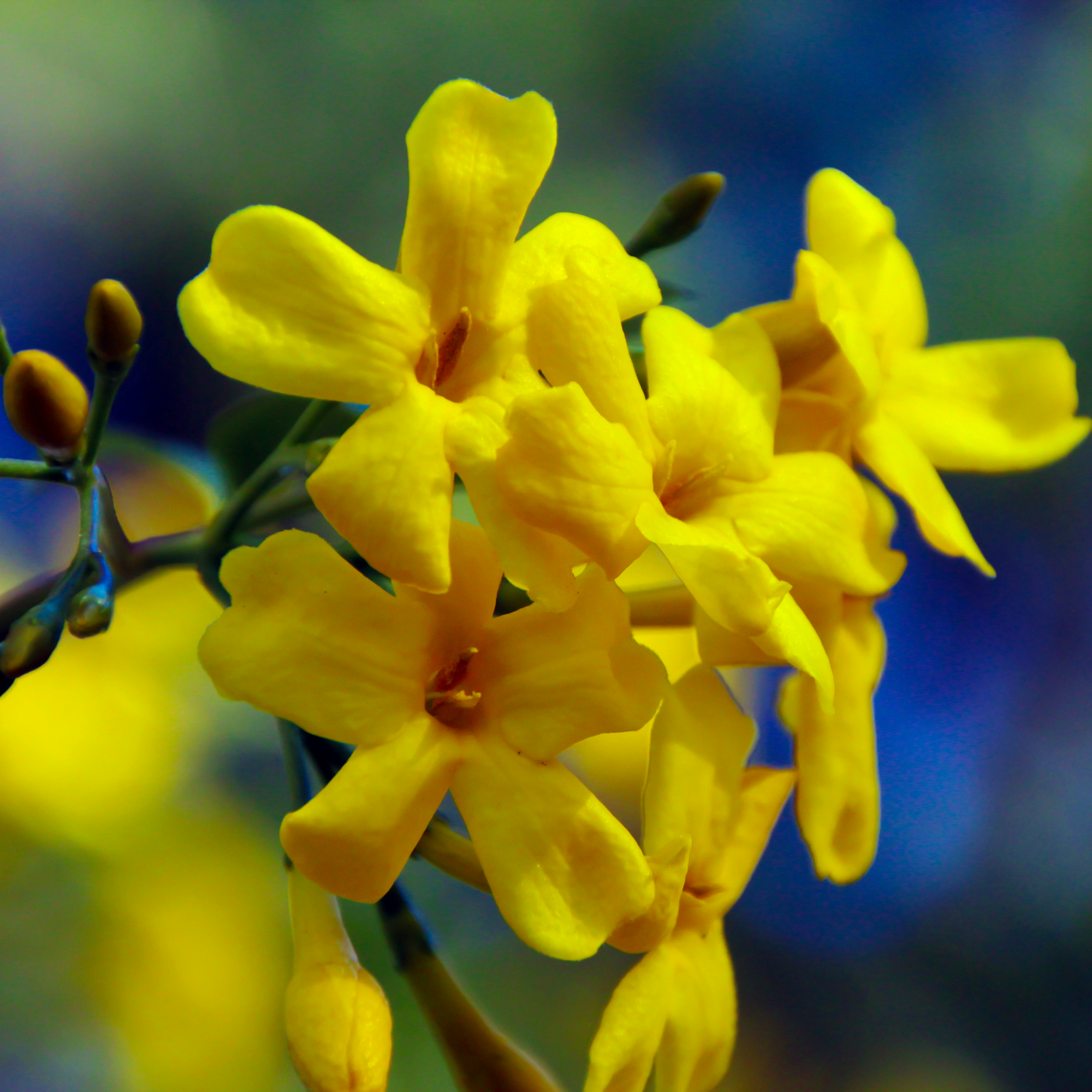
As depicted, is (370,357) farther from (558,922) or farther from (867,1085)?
(867,1085)

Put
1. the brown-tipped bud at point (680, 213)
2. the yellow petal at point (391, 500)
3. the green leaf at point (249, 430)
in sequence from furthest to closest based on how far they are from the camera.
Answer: the green leaf at point (249, 430) < the brown-tipped bud at point (680, 213) < the yellow petal at point (391, 500)

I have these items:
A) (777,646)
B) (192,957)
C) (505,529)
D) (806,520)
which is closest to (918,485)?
(806,520)

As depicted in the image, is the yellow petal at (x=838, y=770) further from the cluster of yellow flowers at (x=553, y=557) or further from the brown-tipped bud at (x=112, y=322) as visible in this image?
the brown-tipped bud at (x=112, y=322)

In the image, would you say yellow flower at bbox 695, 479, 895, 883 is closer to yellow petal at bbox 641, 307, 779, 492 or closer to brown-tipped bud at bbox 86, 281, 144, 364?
yellow petal at bbox 641, 307, 779, 492

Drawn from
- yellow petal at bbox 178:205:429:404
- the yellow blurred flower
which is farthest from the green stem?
the yellow blurred flower

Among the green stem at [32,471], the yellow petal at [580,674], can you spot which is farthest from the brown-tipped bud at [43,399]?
the yellow petal at [580,674]
